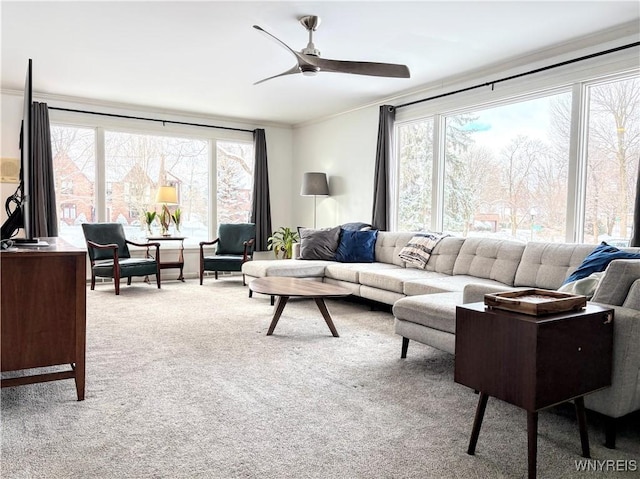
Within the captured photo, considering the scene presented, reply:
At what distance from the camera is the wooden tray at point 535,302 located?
1776 millimetres

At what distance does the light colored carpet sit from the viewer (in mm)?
1867

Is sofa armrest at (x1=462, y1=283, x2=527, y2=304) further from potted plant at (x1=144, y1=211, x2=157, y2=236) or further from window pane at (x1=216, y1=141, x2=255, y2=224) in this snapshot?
window pane at (x1=216, y1=141, x2=255, y2=224)

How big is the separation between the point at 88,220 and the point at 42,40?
291 cm

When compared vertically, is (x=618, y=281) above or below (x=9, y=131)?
below

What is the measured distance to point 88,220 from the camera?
6.48 m

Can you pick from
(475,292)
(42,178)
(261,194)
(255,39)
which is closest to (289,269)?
(255,39)

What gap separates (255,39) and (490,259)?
2.84m

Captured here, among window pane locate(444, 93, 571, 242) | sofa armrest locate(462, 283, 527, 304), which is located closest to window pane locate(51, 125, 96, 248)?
window pane locate(444, 93, 571, 242)

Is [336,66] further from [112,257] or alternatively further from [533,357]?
[112,257]

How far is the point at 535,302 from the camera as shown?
180 centimetres

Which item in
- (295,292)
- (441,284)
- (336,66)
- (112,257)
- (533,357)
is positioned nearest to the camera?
(533,357)

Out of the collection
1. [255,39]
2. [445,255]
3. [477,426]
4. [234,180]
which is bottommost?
[477,426]

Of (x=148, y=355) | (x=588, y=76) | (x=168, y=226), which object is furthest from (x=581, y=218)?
(x=168, y=226)

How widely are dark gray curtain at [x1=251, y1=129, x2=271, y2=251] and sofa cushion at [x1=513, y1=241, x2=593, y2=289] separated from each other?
4532 millimetres
